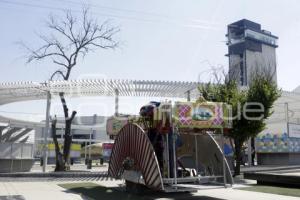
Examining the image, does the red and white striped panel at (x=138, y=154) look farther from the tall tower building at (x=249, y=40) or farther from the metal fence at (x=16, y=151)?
the tall tower building at (x=249, y=40)

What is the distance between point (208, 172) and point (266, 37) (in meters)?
174

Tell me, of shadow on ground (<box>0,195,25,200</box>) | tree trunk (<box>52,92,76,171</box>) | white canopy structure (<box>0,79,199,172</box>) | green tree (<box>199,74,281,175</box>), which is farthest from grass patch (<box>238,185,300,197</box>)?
tree trunk (<box>52,92,76,171</box>)

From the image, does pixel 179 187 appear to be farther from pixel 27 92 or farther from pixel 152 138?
pixel 27 92

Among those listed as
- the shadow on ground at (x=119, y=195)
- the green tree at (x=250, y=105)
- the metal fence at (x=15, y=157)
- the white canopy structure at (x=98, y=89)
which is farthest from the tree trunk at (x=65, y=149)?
the shadow on ground at (x=119, y=195)

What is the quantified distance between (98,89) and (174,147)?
60.5 ft

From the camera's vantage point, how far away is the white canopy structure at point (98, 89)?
27.0m

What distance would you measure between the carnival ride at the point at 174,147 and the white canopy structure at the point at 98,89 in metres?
12.5

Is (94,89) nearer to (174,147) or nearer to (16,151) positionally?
(16,151)

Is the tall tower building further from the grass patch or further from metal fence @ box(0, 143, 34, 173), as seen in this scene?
the grass patch

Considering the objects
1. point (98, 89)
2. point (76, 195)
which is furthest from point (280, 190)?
point (98, 89)

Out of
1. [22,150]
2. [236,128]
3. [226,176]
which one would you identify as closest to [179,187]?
[226,176]

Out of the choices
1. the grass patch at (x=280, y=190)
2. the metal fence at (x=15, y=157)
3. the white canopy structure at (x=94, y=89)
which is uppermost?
the white canopy structure at (x=94, y=89)

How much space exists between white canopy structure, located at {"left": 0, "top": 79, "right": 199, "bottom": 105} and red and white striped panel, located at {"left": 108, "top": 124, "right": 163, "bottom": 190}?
12075 mm

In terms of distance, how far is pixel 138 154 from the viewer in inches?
506
